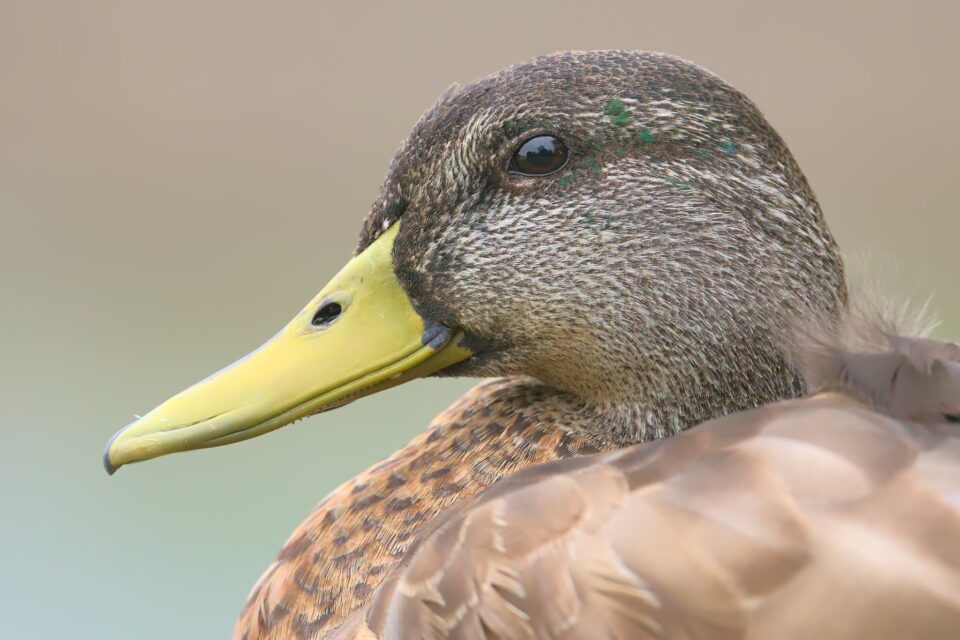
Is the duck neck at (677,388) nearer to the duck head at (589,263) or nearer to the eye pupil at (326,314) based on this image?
the duck head at (589,263)

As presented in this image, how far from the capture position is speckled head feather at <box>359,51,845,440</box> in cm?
90

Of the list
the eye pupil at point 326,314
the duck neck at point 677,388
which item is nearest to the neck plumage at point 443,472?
the duck neck at point 677,388

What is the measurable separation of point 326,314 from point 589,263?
223mm

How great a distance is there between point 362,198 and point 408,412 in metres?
0.93

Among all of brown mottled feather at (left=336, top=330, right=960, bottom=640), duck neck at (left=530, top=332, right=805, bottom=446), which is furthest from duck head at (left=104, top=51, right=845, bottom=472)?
brown mottled feather at (left=336, top=330, right=960, bottom=640)

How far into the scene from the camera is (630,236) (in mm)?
911

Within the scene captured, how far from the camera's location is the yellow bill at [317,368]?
0.88 metres

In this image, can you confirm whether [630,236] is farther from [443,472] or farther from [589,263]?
[443,472]

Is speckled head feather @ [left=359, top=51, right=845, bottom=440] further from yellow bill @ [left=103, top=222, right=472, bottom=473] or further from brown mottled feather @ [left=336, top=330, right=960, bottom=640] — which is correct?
brown mottled feather @ [left=336, top=330, right=960, bottom=640]

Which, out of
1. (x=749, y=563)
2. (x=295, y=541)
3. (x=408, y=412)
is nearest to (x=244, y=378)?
(x=295, y=541)

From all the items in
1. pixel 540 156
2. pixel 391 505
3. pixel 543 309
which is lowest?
pixel 391 505

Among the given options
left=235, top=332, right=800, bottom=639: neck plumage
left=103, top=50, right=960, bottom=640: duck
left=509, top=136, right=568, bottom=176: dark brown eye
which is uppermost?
left=509, top=136, right=568, bottom=176: dark brown eye

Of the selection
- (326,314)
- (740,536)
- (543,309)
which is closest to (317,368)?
(326,314)

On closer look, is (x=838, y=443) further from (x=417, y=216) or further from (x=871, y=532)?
(x=417, y=216)
